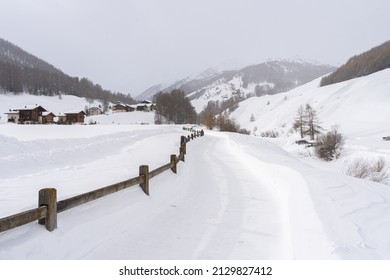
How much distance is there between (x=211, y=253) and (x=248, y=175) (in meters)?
8.06

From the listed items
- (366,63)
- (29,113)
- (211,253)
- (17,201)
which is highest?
(366,63)

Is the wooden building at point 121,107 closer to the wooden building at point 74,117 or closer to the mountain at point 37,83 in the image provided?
the wooden building at point 74,117

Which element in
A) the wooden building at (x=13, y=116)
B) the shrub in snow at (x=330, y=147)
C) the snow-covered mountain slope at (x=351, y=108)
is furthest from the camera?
the wooden building at (x=13, y=116)

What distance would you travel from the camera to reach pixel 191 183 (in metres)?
11.4

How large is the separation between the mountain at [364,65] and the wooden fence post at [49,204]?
16433cm

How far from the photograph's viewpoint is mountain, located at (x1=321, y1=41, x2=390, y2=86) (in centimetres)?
14200

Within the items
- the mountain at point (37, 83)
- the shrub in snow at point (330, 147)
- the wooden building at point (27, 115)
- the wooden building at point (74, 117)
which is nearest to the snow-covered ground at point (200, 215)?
the shrub in snow at point (330, 147)

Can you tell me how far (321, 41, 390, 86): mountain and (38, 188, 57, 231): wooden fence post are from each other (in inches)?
6470

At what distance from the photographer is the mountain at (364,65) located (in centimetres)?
14200

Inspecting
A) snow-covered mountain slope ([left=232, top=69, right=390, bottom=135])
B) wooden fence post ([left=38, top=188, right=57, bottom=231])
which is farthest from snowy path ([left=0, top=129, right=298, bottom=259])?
snow-covered mountain slope ([left=232, top=69, right=390, bottom=135])

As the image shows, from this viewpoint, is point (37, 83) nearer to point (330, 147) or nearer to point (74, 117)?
point (74, 117)

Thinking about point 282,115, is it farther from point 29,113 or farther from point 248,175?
point 248,175

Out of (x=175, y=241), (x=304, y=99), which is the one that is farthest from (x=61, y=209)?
(x=304, y=99)

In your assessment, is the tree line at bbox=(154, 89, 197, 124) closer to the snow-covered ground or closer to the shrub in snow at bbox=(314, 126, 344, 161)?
the shrub in snow at bbox=(314, 126, 344, 161)
